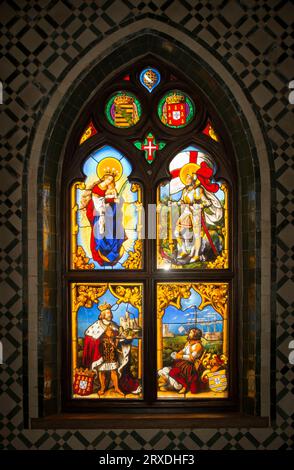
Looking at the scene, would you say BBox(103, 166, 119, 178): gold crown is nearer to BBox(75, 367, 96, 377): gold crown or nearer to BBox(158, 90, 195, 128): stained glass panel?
BBox(158, 90, 195, 128): stained glass panel

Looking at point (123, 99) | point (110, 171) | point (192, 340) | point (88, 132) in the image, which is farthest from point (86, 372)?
point (123, 99)

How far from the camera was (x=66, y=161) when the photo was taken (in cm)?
422

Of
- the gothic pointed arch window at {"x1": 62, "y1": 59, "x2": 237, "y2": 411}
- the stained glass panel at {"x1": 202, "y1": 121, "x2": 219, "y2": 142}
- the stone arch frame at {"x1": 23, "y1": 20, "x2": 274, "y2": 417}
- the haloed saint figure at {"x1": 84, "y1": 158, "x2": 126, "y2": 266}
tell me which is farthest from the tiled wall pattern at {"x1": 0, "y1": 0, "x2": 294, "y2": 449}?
the haloed saint figure at {"x1": 84, "y1": 158, "x2": 126, "y2": 266}

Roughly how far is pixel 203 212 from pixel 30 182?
57.9 inches

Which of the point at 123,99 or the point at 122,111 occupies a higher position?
the point at 123,99

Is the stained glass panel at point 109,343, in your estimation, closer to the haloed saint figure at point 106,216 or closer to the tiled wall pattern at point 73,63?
the haloed saint figure at point 106,216

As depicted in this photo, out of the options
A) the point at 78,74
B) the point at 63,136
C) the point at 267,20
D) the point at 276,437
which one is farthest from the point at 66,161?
the point at 276,437

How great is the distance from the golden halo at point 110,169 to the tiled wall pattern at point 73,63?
668mm

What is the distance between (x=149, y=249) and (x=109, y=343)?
2.86 feet

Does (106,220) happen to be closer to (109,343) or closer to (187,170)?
(187,170)

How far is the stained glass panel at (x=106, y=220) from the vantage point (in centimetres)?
421

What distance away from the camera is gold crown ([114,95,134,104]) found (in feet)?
14.0

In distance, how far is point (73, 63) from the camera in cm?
396

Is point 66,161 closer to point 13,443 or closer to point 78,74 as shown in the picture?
point 78,74
